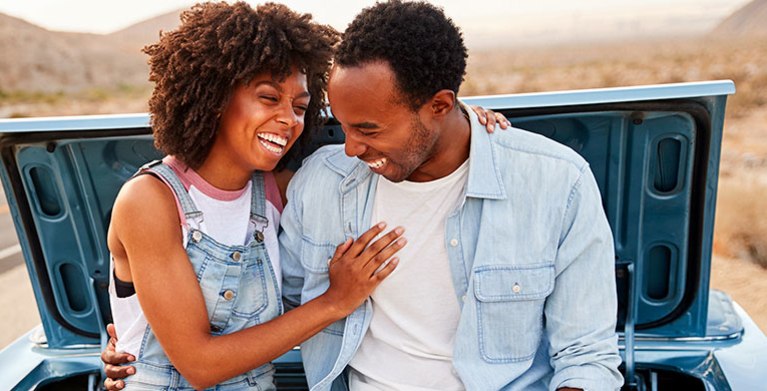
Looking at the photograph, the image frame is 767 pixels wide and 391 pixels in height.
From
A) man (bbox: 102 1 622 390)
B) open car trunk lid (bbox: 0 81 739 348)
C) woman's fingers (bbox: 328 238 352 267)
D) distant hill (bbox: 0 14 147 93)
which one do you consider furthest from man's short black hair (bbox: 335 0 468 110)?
distant hill (bbox: 0 14 147 93)

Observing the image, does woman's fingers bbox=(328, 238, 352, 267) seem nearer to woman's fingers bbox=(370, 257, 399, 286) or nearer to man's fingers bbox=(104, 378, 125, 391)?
woman's fingers bbox=(370, 257, 399, 286)

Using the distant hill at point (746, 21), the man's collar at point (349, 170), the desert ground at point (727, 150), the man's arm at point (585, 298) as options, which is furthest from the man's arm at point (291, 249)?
the distant hill at point (746, 21)

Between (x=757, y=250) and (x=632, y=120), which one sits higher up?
(x=632, y=120)

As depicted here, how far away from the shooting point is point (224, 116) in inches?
78.7

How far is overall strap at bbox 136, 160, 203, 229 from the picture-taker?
1964 mm

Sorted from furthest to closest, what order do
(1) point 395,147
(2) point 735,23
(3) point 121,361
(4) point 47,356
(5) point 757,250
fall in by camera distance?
(2) point 735,23, (5) point 757,250, (4) point 47,356, (3) point 121,361, (1) point 395,147

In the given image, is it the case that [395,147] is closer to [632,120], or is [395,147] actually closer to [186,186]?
[186,186]

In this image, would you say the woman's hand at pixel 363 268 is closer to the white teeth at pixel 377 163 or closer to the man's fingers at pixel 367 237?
the man's fingers at pixel 367 237

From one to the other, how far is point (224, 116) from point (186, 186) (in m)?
0.21

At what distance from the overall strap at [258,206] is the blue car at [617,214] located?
0.26 metres

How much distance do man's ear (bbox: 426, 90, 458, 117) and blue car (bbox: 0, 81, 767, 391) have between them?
0.26m

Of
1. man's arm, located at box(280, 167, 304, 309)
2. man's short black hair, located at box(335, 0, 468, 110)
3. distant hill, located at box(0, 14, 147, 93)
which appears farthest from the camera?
distant hill, located at box(0, 14, 147, 93)

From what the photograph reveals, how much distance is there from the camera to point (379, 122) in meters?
1.86

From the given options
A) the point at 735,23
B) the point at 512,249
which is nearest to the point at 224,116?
the point at 512,249
